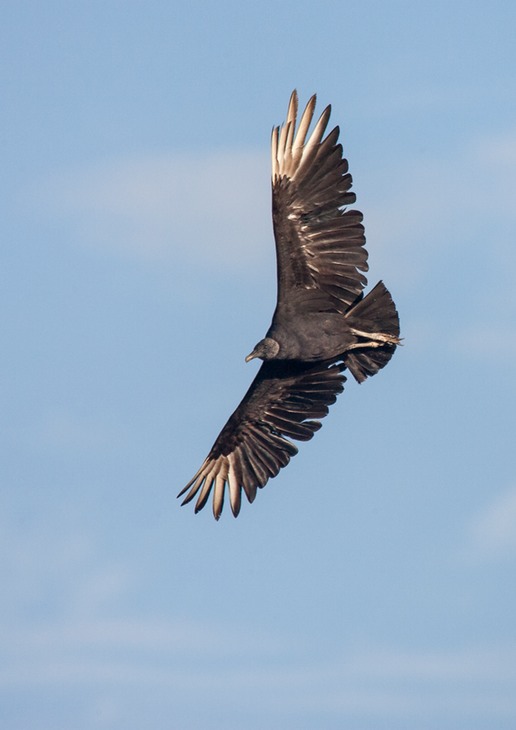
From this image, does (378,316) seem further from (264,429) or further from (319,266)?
(264,429)

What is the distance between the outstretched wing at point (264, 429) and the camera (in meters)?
16.3

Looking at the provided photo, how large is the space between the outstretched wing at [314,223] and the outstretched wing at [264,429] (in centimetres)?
95

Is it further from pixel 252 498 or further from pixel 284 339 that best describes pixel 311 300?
pixel 252 498

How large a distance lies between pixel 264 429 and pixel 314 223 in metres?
2.41

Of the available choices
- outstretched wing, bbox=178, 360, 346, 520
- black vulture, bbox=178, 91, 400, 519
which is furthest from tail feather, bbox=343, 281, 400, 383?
outstretched wing, bbox=178, 360, 346, 520

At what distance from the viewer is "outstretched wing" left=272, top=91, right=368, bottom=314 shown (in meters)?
15.4

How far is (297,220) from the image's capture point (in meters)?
15.4

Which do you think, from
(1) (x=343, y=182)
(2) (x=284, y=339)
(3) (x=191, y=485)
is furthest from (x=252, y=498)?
(1) (x=343, y=182)

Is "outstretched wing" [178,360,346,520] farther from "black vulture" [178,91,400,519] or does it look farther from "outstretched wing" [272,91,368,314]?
"outstretched wing" [272,91,368,314]

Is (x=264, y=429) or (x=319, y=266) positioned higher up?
(x=319, y=266)

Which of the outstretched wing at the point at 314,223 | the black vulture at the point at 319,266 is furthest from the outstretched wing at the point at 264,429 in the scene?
the outstretched wing at the point at 314,223

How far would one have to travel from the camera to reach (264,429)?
1677cm

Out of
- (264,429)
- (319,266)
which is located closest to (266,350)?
(319,266)

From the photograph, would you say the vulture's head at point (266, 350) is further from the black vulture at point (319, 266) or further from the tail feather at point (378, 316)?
the tail feather at point (378, 316)
